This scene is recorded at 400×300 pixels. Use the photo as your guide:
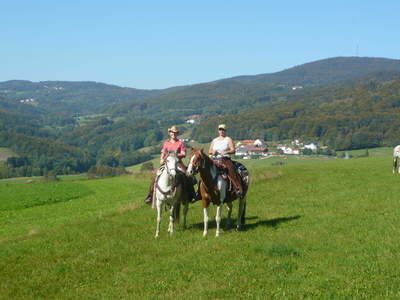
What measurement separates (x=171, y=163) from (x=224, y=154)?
6.11 feet

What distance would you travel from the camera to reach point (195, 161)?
15.0 meters

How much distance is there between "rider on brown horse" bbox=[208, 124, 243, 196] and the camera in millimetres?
16406

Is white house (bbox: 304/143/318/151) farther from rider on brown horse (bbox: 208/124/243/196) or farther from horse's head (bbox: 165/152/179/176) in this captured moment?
horse's head (bbox: 165/152/179/176)

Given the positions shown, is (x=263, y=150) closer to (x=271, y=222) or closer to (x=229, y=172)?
(x=271, y=222)

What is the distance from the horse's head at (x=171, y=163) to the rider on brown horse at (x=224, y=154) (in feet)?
4.52

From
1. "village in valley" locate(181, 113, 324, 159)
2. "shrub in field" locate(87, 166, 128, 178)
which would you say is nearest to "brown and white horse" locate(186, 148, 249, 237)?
"shrub in field" locate(87, 166, 128, 178)

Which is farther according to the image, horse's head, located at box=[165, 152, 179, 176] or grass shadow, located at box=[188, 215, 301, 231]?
grass shadow, located at box=[188, 215, 301, 231]

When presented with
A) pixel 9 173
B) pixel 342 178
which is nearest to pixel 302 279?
pixel 342 178

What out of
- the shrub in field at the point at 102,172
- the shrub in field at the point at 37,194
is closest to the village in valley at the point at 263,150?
the shrub in field at the point at 102,172

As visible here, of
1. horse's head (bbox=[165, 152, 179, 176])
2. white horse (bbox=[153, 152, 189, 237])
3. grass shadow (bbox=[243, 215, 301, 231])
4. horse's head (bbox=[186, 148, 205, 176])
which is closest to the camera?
horse's head (bbox=[186, 148, 205, 176])

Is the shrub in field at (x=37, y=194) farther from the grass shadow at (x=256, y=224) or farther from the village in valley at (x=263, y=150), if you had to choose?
the village in valley at (x=263, y=150)

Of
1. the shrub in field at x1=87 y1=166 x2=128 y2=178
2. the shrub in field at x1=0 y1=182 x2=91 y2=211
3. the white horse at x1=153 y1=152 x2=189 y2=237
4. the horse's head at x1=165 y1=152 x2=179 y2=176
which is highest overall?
the horse's head at x1=165 y1=152 x2=179 y2=176

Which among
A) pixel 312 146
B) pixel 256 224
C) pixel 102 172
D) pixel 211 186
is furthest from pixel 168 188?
pixel 312 146

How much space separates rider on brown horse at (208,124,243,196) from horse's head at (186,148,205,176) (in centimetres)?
129
